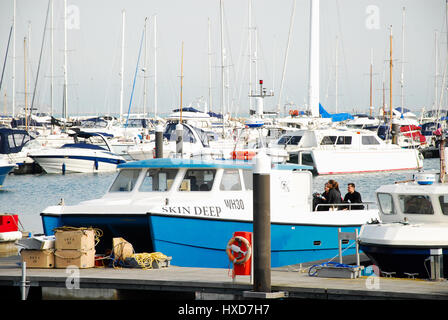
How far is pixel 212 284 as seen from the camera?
12.0m

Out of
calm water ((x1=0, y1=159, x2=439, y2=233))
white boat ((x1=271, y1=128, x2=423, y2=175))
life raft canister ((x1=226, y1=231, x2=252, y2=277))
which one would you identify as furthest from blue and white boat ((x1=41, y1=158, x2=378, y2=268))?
white boat ((x1=271, y1=128, x2=423, y2=175))

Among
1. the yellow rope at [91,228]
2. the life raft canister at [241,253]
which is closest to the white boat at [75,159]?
the yellow rope at [91,228]

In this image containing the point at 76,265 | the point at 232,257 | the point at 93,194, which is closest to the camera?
the point at 232,257

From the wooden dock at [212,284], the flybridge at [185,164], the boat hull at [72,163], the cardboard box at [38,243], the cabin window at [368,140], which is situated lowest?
the wooden dock at [212,284]

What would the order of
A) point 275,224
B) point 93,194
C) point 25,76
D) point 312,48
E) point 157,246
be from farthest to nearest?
point 25,76, point 312,48, point 93,194, point 275,224, point 157,246

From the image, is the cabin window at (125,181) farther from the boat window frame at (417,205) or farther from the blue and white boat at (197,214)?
the boat window frame at (417,205)

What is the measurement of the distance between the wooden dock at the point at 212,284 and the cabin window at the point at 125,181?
2802 mm

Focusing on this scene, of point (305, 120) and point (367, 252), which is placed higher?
point (305, 120)

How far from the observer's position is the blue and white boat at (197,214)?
14867mm

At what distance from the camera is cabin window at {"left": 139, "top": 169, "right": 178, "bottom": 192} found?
628 inches

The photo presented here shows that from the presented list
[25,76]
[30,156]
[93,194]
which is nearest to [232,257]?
[93,194]

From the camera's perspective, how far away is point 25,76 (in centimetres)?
5884
